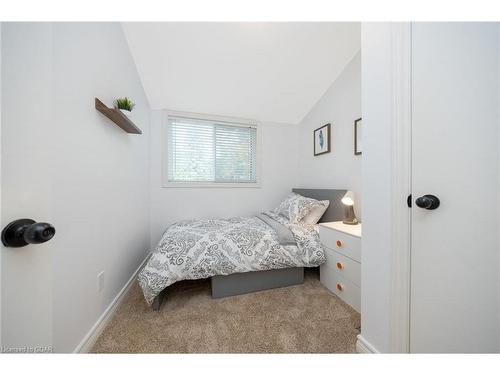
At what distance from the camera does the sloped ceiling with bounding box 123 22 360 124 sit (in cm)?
175

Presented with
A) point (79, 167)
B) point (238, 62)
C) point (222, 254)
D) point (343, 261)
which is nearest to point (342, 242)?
point (343, 261)

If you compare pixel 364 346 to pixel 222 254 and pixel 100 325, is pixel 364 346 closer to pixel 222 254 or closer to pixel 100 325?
pixel 222 254

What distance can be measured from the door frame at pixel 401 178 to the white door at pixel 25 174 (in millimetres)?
1368

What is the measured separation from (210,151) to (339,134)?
1.85m

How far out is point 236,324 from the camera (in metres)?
1.24

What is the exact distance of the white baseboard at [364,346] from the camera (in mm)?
950

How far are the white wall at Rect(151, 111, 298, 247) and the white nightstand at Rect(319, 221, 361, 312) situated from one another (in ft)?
4.38

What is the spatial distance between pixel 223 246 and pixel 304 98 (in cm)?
239

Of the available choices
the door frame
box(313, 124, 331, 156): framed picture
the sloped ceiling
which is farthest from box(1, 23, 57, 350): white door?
box(313, 124, 331, 156): framed picture

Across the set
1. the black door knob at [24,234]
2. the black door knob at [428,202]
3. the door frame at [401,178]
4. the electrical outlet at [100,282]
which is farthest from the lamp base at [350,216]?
the electrical outlet at [100,282]

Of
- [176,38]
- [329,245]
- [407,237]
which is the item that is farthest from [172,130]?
[407,237]

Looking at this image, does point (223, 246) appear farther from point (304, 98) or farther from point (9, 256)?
point (304, 98)

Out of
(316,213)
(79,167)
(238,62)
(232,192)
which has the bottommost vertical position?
(316,213)

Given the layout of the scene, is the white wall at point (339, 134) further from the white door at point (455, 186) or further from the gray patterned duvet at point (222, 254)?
the white door at point (455, 186)
